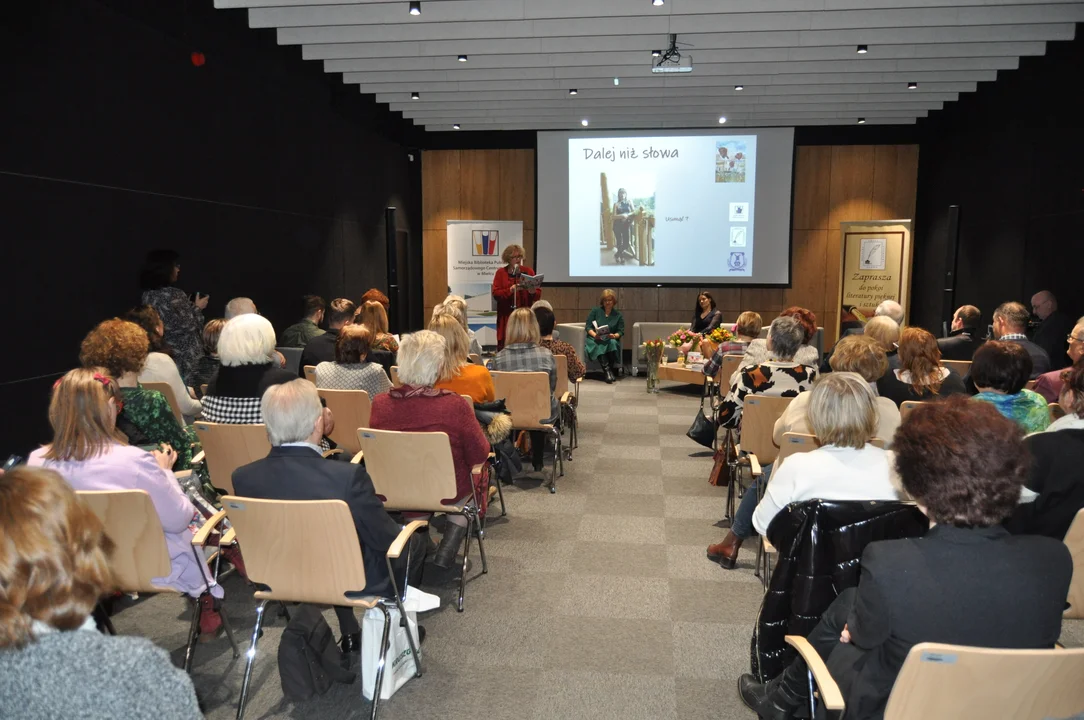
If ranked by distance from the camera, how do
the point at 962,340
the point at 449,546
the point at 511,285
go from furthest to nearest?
the point at 511,285, the point at 962,340, the point at 449,546

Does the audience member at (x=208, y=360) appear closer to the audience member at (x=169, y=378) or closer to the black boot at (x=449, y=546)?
the audience member at (x=169, y=378)

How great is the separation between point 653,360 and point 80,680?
846 cm

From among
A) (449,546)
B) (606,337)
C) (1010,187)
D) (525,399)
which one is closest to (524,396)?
(525,399)

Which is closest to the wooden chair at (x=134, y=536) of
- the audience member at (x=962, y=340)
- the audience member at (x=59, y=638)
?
the audience member at (x=59, y=638)

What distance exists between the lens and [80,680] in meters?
1.18

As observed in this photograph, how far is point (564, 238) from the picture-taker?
1200cm

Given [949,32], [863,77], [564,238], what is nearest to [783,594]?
[949,32]

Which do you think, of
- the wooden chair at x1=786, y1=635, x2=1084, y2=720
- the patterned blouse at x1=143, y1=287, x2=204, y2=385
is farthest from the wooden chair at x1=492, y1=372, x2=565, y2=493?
the wooden chair at x1=786, y1=635, x2=1084, y2=720

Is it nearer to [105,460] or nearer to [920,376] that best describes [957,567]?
[105,460]

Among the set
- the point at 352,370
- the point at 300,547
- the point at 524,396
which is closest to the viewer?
the point at 300,547

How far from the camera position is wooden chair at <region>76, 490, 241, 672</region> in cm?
243

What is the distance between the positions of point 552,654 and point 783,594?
1110 mm

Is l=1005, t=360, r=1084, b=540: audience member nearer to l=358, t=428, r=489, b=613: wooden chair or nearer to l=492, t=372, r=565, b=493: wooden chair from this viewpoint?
l=358, t=428, r=489, b=613: wooden chair

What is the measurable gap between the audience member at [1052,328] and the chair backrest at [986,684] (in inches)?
251
